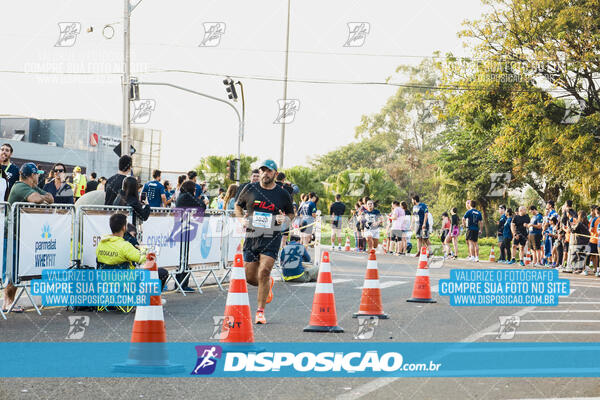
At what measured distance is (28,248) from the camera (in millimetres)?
10359

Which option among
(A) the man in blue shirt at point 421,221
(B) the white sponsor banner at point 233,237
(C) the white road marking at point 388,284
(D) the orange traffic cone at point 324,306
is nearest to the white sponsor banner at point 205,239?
(B) the white sponsor banner at point 233,237

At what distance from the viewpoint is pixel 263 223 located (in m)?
9.88

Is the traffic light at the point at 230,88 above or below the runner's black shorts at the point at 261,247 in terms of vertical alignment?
above

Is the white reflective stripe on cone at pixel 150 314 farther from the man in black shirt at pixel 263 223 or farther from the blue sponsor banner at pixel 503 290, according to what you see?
the blue sponsor banner at pixel 503 290

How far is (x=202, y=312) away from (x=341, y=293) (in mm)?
3728

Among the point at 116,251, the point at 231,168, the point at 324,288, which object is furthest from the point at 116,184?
the point at 231,168

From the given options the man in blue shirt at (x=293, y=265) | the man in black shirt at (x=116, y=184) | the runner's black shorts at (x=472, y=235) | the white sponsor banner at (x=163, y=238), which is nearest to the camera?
the man in black shirt at (x=116, y=184)

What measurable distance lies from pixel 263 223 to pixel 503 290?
23.3 ft

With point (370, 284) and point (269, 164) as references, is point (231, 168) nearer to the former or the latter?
point (370, 284)

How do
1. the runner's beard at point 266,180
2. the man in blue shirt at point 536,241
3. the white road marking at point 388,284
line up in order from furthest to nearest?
the man in blue shirt at point 536,241 → the white road marking at point 388,284 → the runner's beard at point 266,180

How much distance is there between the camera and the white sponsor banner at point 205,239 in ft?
45.9

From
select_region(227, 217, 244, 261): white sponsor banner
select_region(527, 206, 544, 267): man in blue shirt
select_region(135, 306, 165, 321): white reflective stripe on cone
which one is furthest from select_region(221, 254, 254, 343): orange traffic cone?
select_region(527, 206, 544, 267): man in blue shirt

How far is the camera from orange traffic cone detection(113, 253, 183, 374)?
6.45 meters

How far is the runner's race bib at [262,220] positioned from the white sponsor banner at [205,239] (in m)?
4.16
